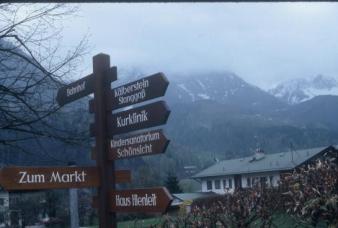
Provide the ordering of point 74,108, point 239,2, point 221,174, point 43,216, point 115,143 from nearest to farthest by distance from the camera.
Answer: point 239,2, point 115,143, point 74,108, point 43,216, point 221,174

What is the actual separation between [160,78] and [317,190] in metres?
4.24

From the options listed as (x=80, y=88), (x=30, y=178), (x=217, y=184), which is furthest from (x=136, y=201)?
(x=217, y=184)

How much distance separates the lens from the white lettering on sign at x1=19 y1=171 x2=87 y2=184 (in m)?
5.63

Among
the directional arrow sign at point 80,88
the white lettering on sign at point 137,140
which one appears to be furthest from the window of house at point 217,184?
the white lettering on sign at point 137,140

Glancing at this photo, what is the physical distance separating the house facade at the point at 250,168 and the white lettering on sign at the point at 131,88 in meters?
50.1

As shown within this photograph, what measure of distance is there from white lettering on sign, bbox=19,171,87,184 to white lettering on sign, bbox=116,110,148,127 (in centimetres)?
67

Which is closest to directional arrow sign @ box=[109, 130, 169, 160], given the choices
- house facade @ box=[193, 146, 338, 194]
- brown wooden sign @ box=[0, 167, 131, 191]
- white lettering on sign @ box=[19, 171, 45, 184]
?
brown wooden sign @ box=[0, 167, 131, 191]

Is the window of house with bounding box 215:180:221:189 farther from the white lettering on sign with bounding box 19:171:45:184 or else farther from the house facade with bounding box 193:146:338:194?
the white lettering on sign with bounding box 19:171:45:184

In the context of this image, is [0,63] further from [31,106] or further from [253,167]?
[253,167]

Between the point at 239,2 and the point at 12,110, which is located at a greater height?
the point at 12,110

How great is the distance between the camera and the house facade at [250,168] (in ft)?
195

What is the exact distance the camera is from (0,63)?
9.20 meters

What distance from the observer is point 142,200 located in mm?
5734

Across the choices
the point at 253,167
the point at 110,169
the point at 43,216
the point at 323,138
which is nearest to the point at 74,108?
the point at 110,169
